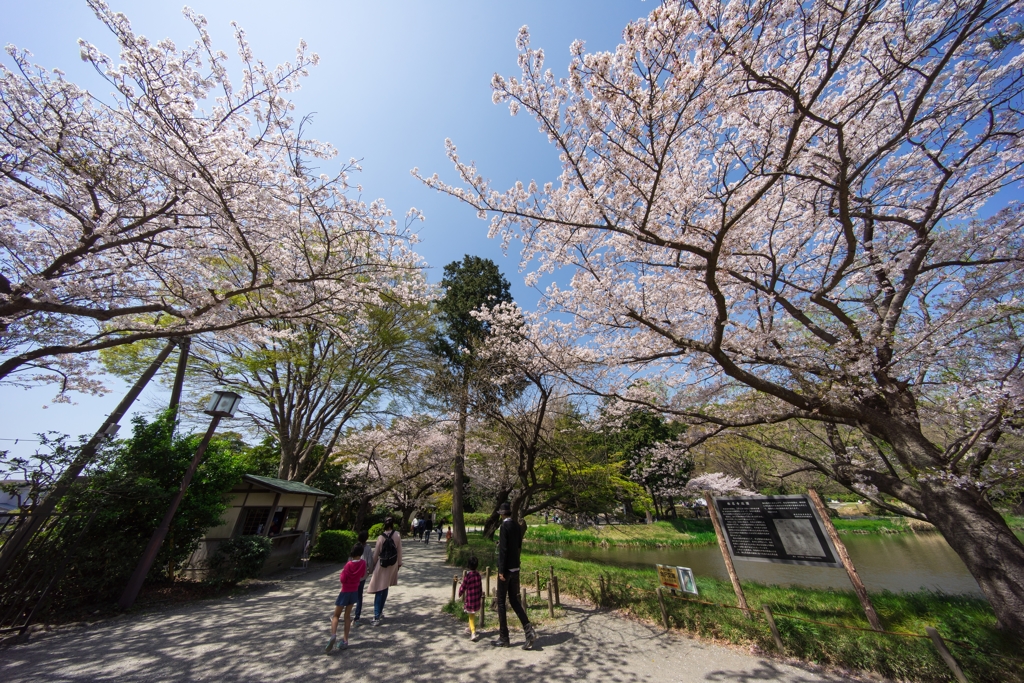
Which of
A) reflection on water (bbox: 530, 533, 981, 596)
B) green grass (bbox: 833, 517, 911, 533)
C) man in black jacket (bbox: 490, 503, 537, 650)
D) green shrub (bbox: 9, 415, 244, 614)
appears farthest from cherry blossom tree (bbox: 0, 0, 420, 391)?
green grass (bbox: 833, 517, 911, 533)

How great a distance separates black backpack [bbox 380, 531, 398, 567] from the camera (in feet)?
16.7

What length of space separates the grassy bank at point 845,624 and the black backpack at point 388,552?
3.58 meters

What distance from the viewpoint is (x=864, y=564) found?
12234 millimetres

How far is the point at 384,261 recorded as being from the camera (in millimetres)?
6000

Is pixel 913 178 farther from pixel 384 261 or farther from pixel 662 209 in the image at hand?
pixel 384 261

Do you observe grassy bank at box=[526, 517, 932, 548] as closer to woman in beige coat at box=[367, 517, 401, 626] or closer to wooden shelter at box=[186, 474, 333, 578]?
wooden shelter at box=[186, 474, 333, 578]

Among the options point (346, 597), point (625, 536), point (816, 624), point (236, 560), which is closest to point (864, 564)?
point (625, 536)

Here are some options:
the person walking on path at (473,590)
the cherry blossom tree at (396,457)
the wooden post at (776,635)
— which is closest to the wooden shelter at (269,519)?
the cherry blossom tree at (396,457)

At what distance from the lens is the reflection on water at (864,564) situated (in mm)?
9133

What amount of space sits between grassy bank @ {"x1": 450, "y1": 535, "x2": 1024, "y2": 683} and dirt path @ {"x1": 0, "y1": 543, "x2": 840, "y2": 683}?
1.22ft

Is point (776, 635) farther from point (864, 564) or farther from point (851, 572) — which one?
point (864, 564)

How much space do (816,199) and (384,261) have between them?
22.6 ft

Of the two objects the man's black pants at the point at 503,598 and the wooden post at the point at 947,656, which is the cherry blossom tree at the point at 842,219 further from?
the man's black pants at the point at 503,598

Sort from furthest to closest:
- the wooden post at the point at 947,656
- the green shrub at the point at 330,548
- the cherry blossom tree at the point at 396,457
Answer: the cherry blossom tree at the point at 396,457 → the green shrub at the point at 330,548 → the wooden post at the point at 947,656
